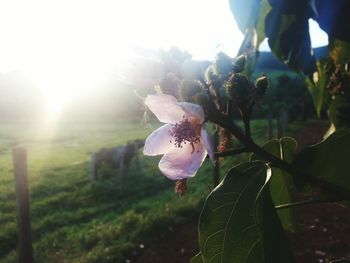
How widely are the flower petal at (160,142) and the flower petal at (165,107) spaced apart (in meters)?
0.05

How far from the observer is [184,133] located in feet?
4.25

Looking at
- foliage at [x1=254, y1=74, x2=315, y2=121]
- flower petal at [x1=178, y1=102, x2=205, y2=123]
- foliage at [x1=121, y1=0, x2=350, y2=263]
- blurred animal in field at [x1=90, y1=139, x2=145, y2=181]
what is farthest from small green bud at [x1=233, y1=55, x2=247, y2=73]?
foliage at [x1=254, y1=74, x2=315, y2=121]

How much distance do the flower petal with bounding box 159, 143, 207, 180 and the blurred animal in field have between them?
Answer: 11018mm

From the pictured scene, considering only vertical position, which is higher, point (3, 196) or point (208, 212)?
point (208, 212)

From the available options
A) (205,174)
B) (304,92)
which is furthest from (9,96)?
(205,174)

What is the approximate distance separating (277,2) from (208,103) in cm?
59

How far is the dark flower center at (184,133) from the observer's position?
1265mm

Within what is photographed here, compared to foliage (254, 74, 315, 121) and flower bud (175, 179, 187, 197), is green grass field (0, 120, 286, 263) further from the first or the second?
foliage (254, 74, 315, 121)

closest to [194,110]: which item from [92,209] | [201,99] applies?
[201,99]

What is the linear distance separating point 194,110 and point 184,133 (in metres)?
0.15

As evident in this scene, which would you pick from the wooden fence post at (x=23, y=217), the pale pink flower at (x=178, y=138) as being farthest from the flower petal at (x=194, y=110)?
the wooden fence post at (x=23, y=217)

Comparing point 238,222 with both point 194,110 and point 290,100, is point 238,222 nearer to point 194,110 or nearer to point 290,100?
point 194,110

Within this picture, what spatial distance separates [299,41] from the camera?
1.73 meters

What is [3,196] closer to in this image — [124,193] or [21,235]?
[124,193]
